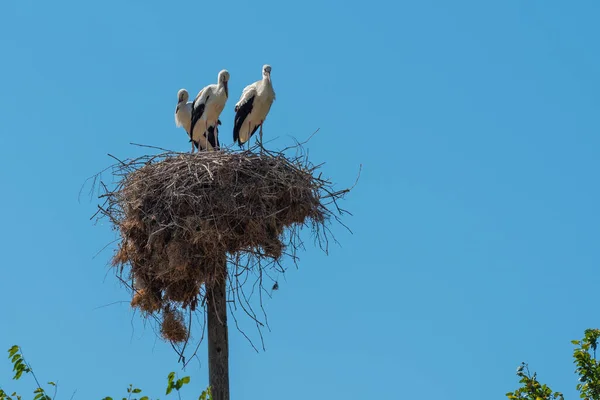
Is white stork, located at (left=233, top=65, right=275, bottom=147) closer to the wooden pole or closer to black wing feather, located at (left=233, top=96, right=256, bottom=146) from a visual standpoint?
black wing feather, located at (left=233, top=96, right=256, bottom=146)

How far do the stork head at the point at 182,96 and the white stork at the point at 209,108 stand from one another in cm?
58

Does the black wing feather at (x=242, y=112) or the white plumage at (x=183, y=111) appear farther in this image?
the white plumage at (x=183, y=111)

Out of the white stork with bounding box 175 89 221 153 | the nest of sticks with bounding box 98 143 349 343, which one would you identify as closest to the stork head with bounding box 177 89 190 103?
the white stork with bounding box 175 89 221 153

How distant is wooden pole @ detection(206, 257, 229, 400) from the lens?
10375 millimetres

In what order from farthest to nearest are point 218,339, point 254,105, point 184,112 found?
point 184,112 < point 254,105 < point 218,339

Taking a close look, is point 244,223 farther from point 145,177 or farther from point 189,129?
point 189,129

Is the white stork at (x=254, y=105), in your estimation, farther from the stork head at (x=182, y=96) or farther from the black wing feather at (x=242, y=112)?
the stork head at (x=182, y=96)

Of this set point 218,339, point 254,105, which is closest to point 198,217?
point 218,339

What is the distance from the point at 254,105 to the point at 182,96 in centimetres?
127

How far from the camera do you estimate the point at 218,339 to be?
10.6 meters

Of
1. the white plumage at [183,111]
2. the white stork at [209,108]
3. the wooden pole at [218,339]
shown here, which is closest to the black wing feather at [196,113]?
the white stork at [209,108]

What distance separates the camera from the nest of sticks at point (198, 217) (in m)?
10.8

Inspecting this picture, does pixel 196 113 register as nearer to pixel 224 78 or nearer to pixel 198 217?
pixel 224 78

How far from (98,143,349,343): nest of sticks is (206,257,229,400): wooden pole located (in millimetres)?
97
